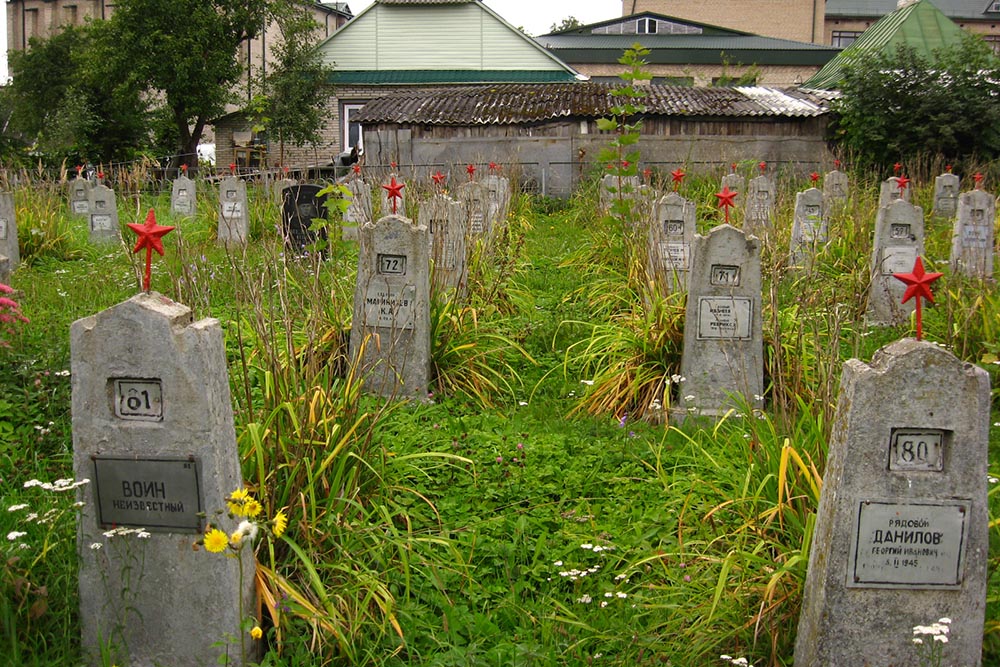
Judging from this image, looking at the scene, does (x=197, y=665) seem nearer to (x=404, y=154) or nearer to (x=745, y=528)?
(x=745, y=528)

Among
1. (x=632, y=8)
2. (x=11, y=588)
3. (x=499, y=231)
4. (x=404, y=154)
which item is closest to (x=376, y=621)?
(x=11, y=588)

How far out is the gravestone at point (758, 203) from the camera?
10.5 m

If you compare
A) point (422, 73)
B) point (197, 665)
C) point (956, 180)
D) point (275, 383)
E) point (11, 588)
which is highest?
point (422, 73)

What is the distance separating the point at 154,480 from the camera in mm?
3260

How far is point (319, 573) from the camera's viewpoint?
12.2 ft

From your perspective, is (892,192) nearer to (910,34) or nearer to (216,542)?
(216,542)

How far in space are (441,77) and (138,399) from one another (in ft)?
106

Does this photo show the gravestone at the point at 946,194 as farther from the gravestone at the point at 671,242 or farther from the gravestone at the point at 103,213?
the gravestone at the point at 103,213

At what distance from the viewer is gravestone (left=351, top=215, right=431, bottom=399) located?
6.32m

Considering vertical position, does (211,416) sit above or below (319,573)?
above

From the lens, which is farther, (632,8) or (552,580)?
(632,8)

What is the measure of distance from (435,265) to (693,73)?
3717cm

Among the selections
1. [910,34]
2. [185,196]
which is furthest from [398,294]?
[910,34]

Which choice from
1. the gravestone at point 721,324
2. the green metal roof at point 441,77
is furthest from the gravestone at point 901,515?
the green metal roof at point 441,77
